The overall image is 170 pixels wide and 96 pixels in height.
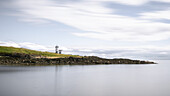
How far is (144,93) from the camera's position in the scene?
19.1 meters

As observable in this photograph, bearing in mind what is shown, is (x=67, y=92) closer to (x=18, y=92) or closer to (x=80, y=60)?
(x=18, y=92)

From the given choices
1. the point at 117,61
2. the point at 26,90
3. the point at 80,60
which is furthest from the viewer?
the point at 117,61

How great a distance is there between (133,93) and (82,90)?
4.60m

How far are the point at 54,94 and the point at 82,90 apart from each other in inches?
124

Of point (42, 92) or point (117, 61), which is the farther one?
point (117, 61)

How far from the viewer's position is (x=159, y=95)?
18594 mm

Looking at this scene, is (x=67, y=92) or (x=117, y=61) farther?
(x=117, y=61)

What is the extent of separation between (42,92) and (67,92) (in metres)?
2.14

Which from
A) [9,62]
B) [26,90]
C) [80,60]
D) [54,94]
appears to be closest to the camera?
[54,94]

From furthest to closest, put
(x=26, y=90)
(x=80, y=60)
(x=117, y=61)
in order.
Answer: (x=117, y=61) → (x=80, y=60) → (x=26, y=90)

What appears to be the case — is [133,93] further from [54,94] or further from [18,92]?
[18,92]

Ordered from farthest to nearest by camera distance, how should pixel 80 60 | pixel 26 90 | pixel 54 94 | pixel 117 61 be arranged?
pixel 117 61 < pixel 80 60 < pixel 26 90 < pixel 54 94

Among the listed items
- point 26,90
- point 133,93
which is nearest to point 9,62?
point 26,90

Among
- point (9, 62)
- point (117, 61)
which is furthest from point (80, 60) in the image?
point (9, 62)
